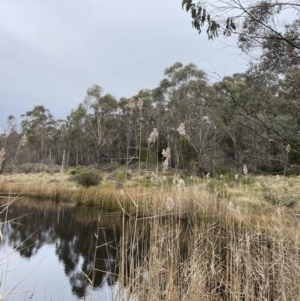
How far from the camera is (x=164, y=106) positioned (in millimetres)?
21219

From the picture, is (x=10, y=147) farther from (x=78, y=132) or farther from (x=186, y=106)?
(x=78, y=132)

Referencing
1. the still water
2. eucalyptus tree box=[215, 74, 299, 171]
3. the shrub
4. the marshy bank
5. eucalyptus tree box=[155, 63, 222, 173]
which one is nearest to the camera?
eucalyptus tree box=[215, 74, 299, 171]

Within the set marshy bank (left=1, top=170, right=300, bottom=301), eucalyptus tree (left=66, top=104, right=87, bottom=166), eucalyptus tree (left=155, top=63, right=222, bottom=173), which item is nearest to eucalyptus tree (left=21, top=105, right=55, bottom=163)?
eucalyptus tree (left=66, top=104, right=87, bottom=166)

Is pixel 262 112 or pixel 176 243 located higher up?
pixel 262 112

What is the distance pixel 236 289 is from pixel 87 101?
2265 centimetres

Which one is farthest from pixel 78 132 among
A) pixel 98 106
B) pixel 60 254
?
pixel 60 254

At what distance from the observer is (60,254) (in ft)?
16.7

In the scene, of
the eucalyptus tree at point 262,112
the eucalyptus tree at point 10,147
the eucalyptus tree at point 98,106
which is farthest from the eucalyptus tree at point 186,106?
the eucalyptus tree at point 10,147

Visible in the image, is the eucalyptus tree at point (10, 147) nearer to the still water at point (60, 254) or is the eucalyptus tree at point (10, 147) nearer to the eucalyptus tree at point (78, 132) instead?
the still water at point (60, 254)

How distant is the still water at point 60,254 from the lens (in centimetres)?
313

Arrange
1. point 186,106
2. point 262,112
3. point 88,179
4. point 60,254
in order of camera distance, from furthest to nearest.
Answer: point 186,106, point 88,179, point 60,254, point 262,112

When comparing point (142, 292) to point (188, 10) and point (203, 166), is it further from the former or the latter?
point (203, 166)

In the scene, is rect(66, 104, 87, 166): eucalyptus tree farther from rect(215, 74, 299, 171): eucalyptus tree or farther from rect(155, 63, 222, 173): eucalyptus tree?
rect(215, 74, 299, 171): eucalyptus tree

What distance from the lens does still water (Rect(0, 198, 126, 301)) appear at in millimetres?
3135
